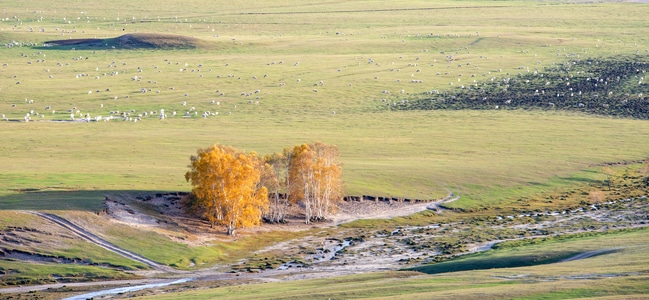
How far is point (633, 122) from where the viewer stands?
13025 cm

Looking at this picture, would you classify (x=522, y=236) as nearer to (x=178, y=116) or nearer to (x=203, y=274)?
(x=203, y=274)

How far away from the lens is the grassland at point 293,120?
283 ft

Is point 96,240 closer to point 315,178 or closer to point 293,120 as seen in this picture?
point 315,178

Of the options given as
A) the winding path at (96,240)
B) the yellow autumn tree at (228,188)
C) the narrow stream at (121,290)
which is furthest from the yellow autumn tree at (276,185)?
the narrow stream at (121,290)

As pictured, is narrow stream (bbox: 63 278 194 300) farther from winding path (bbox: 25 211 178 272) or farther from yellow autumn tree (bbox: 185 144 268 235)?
yellow autumn tree (bbox: 185 144 268 235)

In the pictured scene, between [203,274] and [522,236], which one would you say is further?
[522,236]

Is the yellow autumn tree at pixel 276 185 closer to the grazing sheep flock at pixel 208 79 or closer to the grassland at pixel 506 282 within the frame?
the grassland at pixel 506 282

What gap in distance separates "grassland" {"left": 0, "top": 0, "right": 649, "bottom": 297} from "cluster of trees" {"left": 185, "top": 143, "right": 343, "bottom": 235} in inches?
134

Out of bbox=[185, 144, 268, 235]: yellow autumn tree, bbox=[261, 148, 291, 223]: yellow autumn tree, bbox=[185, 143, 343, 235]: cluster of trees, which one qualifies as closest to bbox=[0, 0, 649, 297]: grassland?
bbox=[185, 144, 268, 235]: yellow autumn tree

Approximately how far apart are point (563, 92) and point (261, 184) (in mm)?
79614

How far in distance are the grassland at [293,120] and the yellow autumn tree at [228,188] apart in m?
2.85

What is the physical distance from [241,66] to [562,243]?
345 feet

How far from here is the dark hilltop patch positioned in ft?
602

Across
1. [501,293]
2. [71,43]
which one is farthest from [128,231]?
[71,43]
